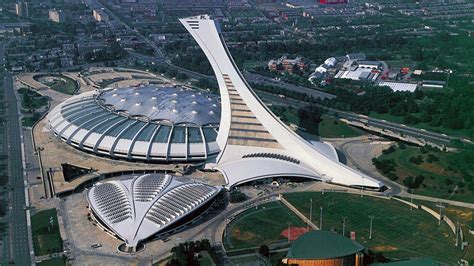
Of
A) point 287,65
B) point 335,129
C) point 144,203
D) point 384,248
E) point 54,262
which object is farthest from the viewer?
point 287,65

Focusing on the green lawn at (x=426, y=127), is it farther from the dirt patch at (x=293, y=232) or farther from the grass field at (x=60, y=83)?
the grass field at (x=60, y=83)

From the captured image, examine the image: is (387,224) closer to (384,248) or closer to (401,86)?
(384,248)

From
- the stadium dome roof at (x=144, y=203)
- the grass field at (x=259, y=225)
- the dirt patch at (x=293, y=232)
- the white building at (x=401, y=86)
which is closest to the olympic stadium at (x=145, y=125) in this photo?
the stadium dome roof at (x=144, y=203)

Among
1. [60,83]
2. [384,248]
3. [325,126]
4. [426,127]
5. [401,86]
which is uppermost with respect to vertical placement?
[60,83]

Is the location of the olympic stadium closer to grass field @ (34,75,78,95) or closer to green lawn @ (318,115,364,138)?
green lawn @ (318,115,364,138)

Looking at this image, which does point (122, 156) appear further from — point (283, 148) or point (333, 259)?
point (333, 259)

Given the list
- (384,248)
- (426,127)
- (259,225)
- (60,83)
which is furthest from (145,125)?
(60,83)
